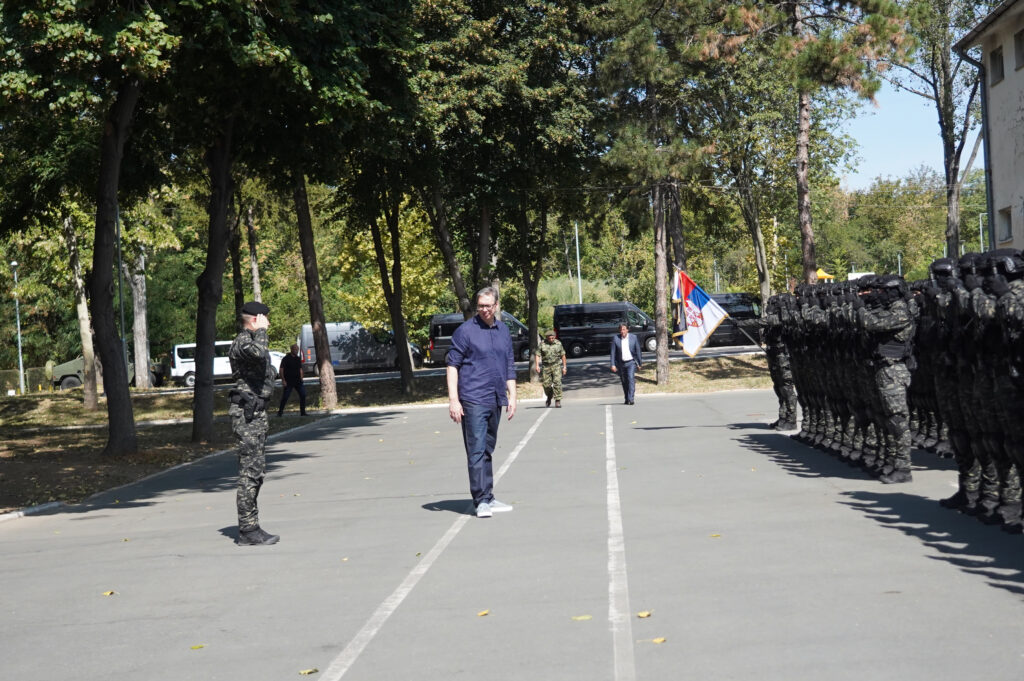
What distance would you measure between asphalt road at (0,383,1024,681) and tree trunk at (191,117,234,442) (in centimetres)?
720

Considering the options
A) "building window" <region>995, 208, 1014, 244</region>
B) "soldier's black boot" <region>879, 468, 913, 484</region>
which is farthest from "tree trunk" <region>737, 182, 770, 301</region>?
"soldier's black boot" <region>879, 468, 913, 484</region>

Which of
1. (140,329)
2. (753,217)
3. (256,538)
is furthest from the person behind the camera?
(140,329)

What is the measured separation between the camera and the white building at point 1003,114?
86.4 feet

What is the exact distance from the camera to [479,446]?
1007 centimetres

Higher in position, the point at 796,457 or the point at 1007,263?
the point at 1007,263

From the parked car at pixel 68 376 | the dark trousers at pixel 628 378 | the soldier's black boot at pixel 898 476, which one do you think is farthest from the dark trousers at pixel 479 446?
the parked car at pixel 68 376

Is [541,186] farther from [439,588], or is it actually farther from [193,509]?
[439,588]

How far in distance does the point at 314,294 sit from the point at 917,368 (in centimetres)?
2080

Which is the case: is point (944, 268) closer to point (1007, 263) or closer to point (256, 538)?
point (1007, 263)

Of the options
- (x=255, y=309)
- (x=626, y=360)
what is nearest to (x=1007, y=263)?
(x=255, y=309)

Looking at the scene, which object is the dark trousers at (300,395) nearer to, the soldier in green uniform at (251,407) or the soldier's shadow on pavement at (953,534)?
the soldier in green uniform at (251,407)

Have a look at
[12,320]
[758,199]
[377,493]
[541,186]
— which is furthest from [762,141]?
[12,320]

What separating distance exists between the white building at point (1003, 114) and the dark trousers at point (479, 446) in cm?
1951

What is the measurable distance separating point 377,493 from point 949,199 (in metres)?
35.1
